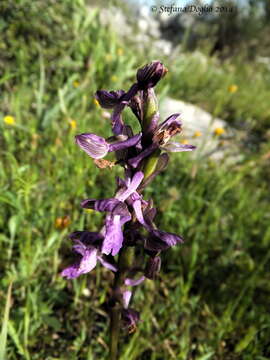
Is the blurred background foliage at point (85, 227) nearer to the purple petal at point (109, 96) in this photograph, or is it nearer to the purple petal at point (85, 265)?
the purple petal at point (85, 265)

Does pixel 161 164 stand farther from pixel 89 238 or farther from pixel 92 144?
pixel 89 238

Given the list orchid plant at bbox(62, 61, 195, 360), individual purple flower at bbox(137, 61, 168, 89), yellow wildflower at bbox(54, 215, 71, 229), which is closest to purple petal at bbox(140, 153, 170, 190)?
orchid plant at bbox(62, 61, 195, 360)

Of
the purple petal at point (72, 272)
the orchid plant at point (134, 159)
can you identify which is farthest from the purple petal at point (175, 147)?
the purple petal at point (72, 272)

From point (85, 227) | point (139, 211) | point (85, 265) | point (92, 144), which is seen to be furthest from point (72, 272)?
point (85, 227)

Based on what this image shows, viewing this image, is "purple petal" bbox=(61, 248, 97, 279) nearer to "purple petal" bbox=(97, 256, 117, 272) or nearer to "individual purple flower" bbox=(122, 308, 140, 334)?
"purple petal" bbox=(97, 256, 117, 272)

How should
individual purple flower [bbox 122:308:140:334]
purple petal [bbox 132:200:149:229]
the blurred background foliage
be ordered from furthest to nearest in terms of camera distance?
the blurred background foliage
individual purple flower [bbox 122:308:140:334]
purple petal [bbox 132:200:149:229]

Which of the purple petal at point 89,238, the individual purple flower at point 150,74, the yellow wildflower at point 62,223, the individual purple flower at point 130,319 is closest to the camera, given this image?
the individual purple flower at point 150,74
